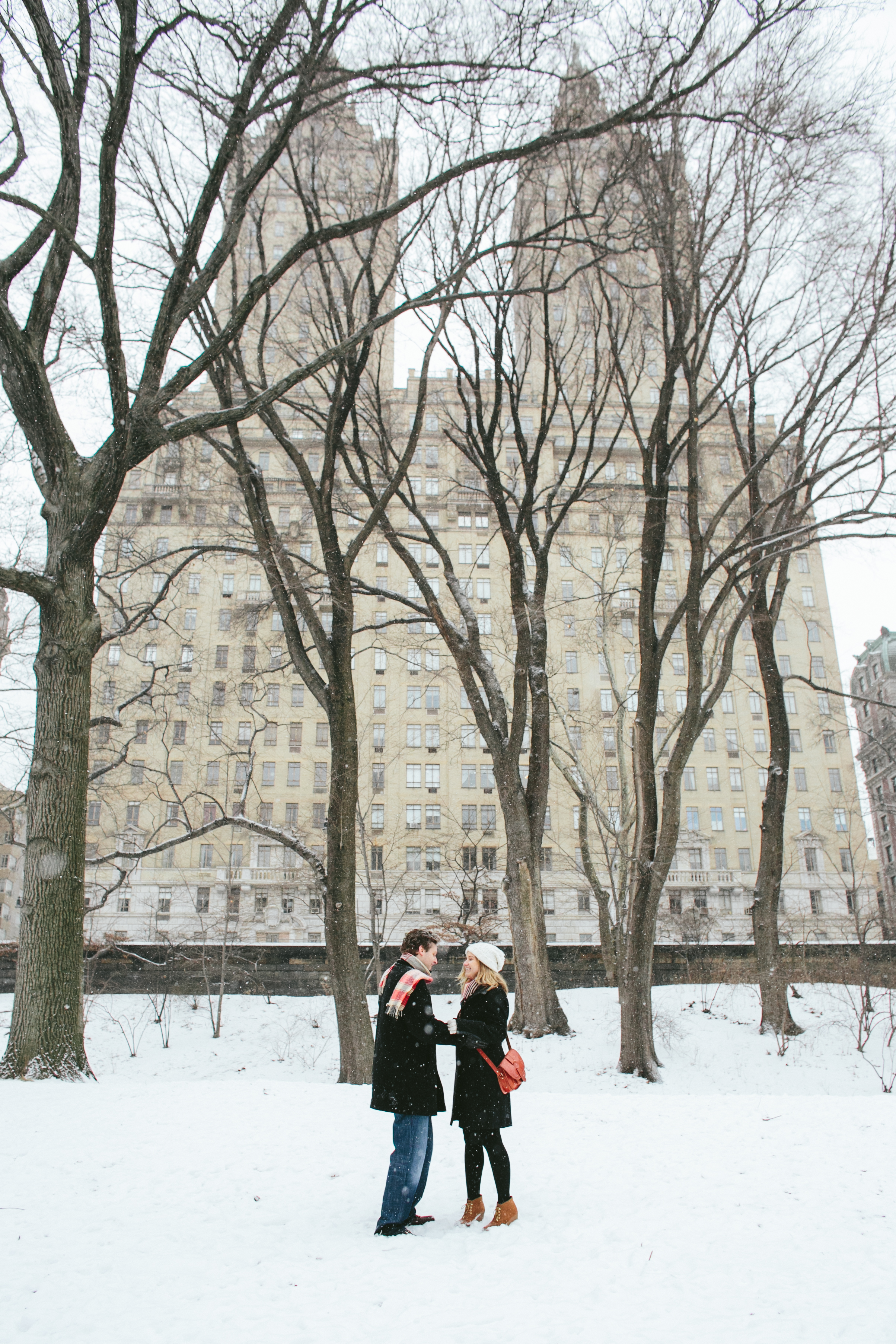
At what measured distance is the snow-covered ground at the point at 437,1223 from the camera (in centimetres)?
338

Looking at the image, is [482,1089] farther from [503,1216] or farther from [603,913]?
[603,913]

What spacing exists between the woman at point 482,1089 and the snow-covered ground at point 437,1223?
0.17 m

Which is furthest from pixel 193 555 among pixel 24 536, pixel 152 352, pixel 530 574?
pixel 530 574

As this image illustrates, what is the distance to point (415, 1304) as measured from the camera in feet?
11.5

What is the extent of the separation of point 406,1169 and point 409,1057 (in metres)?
0.53

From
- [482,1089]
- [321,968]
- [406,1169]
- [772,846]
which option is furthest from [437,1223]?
[321,968]

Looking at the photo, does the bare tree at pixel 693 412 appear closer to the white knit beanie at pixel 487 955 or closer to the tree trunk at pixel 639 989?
the tree trunk at pixel 639 989

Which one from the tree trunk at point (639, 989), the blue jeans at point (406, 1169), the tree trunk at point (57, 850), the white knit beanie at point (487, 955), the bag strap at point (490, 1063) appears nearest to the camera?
the blue jeans at point (406, 1169)

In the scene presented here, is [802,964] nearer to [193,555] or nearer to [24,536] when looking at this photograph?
[193,555]

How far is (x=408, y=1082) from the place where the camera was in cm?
436

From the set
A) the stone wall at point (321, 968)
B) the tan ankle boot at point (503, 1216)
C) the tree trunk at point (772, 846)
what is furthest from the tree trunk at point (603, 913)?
the tan ankle boot at point (503, 1216)

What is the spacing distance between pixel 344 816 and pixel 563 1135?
535 centimetres

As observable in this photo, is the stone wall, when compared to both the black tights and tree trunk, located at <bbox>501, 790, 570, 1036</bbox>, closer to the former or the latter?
tree trunk, located at <bbox>501, 790, 570, 1036</bbox>

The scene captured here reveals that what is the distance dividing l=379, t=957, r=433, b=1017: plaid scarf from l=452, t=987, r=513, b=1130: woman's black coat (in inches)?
13.0
